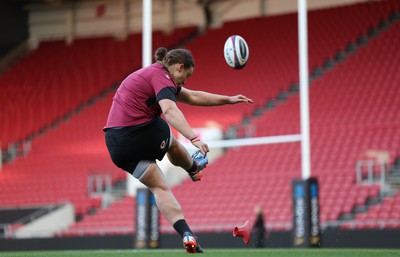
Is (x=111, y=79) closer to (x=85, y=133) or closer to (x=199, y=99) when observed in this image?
(x=85, y=133)

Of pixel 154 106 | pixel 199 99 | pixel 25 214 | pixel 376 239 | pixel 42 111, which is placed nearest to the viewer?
pixel 154 106

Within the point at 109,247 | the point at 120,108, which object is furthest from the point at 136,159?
the point at 109,247

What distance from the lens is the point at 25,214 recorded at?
1894cm

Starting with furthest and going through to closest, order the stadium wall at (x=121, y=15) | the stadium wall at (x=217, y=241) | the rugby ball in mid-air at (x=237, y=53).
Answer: the stadium wall at (x=121, y=15)
the stadium wall at (x=217, y=241)
the rugby ball in mid-air at (x=237, y=53)

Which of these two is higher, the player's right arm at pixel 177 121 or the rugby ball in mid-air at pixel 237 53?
the rugby ball in mid-air at pixel 237 53

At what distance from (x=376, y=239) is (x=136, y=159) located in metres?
7.01

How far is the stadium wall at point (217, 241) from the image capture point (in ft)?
41.9

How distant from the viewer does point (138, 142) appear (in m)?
6.59

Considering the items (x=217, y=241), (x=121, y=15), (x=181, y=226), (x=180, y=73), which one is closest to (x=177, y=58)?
(x=180, y=73)

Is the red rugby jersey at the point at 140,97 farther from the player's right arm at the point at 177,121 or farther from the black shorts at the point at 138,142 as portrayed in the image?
the player's right arm at the point at 177,121

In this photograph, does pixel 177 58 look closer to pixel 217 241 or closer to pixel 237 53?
pixel 237 53

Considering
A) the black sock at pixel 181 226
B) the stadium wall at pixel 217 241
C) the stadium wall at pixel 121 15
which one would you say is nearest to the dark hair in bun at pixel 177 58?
the black sock at pixel 181 226

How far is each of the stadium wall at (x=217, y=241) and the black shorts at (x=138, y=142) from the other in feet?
20.6

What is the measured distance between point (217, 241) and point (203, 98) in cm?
758
